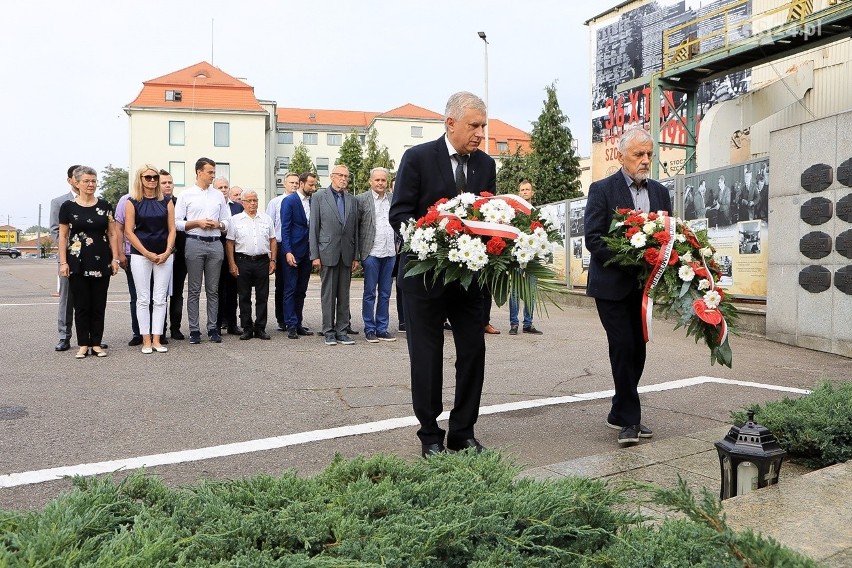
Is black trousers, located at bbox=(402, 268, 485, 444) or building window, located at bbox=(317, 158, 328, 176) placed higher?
building window, located at bbox=(317, 158, 328, 176)

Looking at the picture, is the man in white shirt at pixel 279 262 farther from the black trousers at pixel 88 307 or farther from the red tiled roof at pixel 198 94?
the red tiled roof at pixel 198 94

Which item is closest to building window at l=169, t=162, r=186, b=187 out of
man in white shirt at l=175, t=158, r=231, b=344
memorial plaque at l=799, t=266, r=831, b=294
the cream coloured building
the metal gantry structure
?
the cream coloured building

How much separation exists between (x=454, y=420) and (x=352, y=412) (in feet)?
4.73

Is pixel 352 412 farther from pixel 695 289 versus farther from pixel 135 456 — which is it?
pixel 695 289

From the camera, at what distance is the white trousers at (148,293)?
8.52 meters

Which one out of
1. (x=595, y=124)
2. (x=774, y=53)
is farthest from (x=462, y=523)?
(x=595, y=124)

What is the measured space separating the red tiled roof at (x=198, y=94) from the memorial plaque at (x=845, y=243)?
179 feet

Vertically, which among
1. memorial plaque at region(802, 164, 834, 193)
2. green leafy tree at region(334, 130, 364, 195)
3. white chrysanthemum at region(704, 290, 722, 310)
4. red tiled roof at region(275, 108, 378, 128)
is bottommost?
white chrysanthemum at region(704, 290, 722, 310)

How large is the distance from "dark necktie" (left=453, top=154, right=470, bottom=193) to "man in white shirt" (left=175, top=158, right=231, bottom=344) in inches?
216

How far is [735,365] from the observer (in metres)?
8.34

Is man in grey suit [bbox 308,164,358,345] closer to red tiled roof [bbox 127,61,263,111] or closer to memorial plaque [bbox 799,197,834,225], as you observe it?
memorial plaque [bbox 799,197,834,225]

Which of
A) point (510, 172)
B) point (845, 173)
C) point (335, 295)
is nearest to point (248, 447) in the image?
point (335, 295)

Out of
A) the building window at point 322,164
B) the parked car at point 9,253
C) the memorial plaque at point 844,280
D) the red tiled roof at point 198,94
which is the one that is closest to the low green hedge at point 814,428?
the memorial plaque at point 844,280

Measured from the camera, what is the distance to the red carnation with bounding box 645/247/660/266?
4629 millimetres
